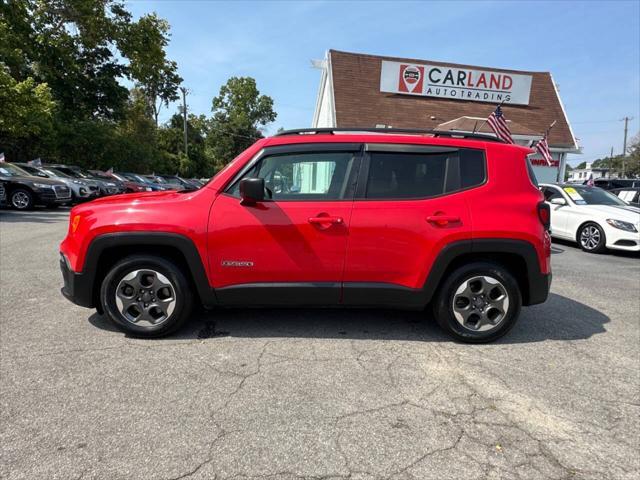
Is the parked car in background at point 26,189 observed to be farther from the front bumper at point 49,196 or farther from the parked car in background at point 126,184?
the parked car in background at point 126,184

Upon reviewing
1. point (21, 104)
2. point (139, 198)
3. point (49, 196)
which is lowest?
point (139, 198)

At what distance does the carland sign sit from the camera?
2014 cm

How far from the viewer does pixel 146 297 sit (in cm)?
349

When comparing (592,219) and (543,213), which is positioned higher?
(543,213)

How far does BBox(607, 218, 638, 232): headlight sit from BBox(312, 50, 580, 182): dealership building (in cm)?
1103

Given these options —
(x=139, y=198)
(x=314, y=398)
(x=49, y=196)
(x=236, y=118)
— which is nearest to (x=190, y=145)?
(x=236, y=118)

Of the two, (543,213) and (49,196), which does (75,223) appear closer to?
(543,213)

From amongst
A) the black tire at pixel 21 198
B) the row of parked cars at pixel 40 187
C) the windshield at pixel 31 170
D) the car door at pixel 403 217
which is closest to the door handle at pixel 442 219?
the car door at pixel 403 217

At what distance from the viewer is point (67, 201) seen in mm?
14484

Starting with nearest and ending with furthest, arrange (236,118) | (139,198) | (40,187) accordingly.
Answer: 1. (139,198)
2. (40,187)
3. (236,118)

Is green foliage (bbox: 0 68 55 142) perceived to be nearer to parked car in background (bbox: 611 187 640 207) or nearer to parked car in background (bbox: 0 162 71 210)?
parked car in background (bbox: 0 162 71 210)

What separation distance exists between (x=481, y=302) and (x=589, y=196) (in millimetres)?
7785

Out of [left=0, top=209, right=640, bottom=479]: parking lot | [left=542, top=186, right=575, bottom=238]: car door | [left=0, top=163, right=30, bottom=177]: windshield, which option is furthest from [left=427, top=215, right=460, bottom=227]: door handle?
[left=0, top=163, right=30, bottom=177]: windshield

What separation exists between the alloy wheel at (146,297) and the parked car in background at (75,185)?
13.9 meters
